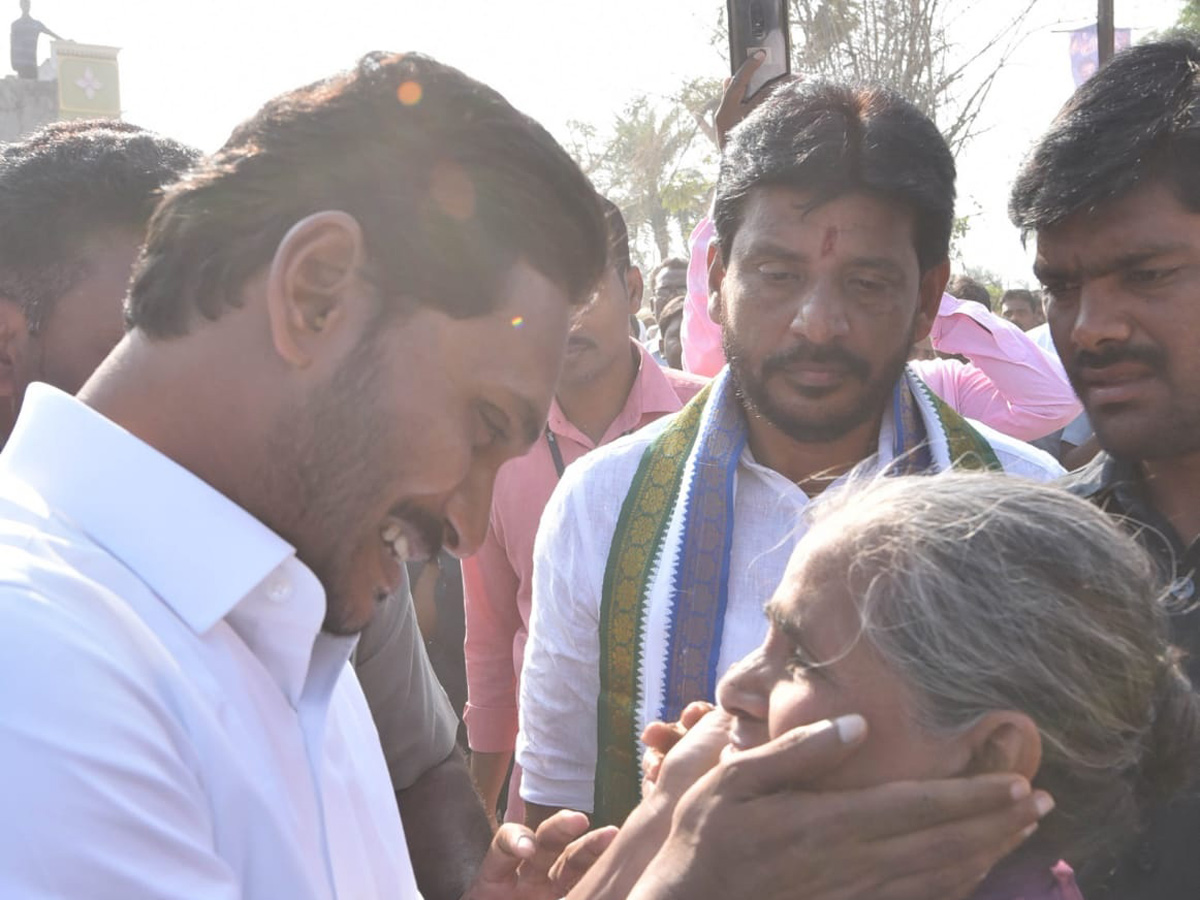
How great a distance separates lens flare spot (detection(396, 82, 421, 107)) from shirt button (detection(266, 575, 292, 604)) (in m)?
0.65

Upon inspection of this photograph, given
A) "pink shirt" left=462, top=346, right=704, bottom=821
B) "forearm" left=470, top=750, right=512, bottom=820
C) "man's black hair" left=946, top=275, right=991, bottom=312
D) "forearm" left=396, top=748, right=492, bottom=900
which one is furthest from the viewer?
"man's black hair" left=946, top=275, right=991, bottom=312

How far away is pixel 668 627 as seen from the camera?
242 cm

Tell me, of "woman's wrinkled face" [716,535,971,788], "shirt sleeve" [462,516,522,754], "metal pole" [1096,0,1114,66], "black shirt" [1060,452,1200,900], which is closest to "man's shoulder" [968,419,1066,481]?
"black shirt" [1060,452,1200,900]

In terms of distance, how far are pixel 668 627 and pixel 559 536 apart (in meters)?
0.35

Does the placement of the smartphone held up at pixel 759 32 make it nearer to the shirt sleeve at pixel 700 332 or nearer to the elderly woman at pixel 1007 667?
the shirt sleeve at pixel 700 332

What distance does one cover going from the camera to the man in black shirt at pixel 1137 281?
2.18 m

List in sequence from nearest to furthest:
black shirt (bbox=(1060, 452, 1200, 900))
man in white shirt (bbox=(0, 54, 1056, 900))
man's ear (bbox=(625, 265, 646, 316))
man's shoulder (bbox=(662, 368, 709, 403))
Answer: man in white shirt (bbox=(0, 54, 1056, 900)), black shirt (bbox=(1060, 452, 1200, 900)), man's shoulder (bbox=(662, 368, 709, 403)), man's ear (bbox=(625, 265, 646, 316))

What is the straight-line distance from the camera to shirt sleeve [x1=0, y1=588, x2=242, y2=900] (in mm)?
1147

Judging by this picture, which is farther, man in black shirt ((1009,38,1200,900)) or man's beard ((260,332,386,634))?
man in black shirt ((1009,38,1200,900))

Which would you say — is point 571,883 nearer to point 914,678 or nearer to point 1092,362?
point 914,678

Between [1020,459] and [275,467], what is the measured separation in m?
1.70

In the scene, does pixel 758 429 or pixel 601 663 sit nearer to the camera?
pixel 601 663

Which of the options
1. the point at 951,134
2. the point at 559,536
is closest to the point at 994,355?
the point at 559,536

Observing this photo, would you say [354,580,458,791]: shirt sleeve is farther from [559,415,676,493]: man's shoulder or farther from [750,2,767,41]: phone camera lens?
[750,2,767,41]: phone camera lens
